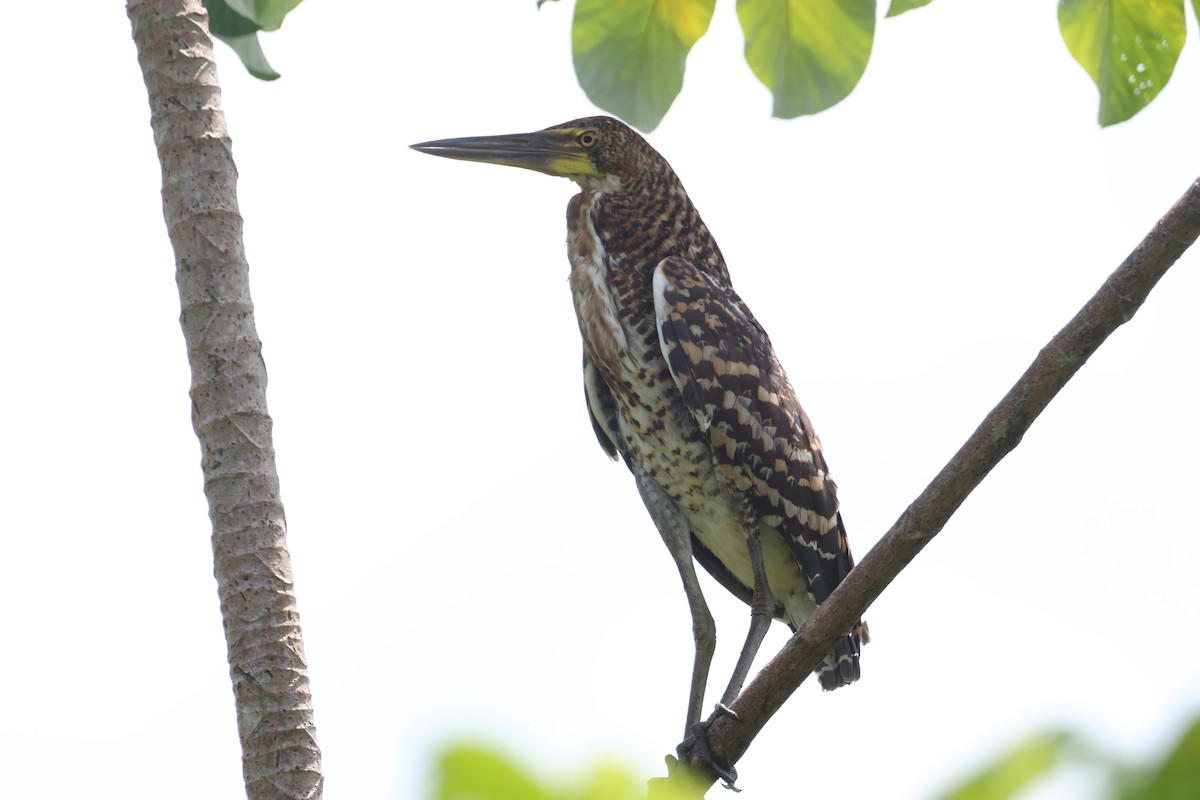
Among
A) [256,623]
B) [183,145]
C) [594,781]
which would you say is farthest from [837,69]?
[594,781]

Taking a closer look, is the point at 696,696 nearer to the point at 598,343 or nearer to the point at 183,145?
the point at 598,343

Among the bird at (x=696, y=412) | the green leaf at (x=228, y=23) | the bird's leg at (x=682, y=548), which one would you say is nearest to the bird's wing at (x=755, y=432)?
the bird at (x=696, y=412)

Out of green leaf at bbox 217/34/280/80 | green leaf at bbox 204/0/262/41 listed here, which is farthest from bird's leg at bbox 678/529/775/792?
green leaf at bbox 204/0/262/41

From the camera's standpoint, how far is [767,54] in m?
4.11

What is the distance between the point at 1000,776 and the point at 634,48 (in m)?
3.61

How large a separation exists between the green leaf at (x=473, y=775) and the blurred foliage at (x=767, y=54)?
3504 millimetres

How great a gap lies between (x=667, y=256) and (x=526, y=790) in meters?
4.45

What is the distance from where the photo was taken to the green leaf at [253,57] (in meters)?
3.67

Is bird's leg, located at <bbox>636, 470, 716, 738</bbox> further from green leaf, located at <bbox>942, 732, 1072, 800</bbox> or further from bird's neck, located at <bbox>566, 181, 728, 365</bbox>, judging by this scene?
green leaf, located at <bbox>942, 732, 1072, 800</bbox>

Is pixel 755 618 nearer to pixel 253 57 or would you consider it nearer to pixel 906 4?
pixel 906 4

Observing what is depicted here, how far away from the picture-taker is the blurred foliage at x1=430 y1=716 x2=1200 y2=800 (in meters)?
0.65

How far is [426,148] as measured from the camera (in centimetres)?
507

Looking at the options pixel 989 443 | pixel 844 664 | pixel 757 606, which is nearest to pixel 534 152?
pixel 757 606

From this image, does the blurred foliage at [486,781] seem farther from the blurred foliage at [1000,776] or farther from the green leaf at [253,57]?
the green leaf at [253,57]
